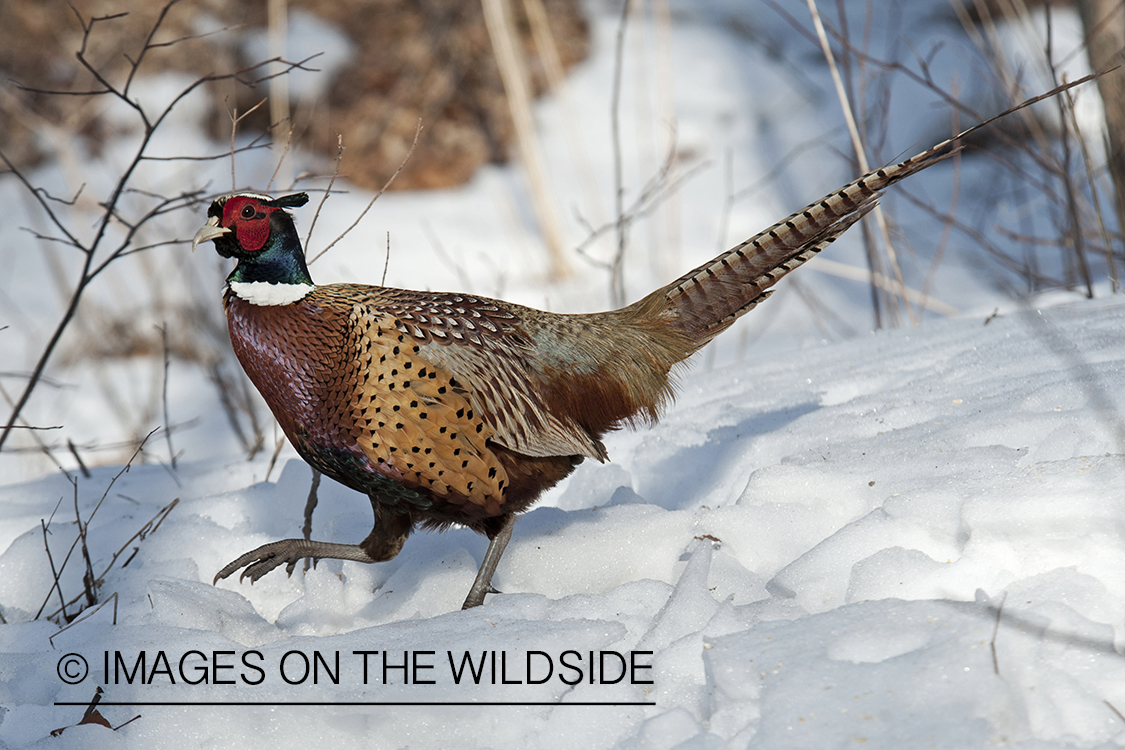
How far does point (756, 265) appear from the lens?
7.95 ft

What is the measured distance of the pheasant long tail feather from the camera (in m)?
2.25

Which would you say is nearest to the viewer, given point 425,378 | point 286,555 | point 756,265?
point 425,378

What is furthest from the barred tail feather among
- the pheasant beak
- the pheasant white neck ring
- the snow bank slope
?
the pheasant beak

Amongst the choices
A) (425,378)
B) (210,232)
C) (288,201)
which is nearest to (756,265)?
(425,378)

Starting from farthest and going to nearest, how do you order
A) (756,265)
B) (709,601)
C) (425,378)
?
(756,265) < (425,378) < (709,601)

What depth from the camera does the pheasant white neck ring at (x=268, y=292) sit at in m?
2.08

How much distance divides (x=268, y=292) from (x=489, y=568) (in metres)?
0.81

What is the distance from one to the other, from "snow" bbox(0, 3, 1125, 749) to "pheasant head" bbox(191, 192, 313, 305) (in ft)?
1.93

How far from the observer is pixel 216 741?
161 centimetres

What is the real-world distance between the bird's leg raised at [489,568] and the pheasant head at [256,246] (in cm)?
73

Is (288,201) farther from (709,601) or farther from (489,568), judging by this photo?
(709,601)

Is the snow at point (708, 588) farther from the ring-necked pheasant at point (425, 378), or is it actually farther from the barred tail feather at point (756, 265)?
the barred tail feather at point (756, 265)

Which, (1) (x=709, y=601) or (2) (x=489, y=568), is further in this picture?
(2) (x=489, y=568)

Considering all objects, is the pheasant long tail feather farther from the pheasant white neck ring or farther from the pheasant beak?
the pheasant beak
